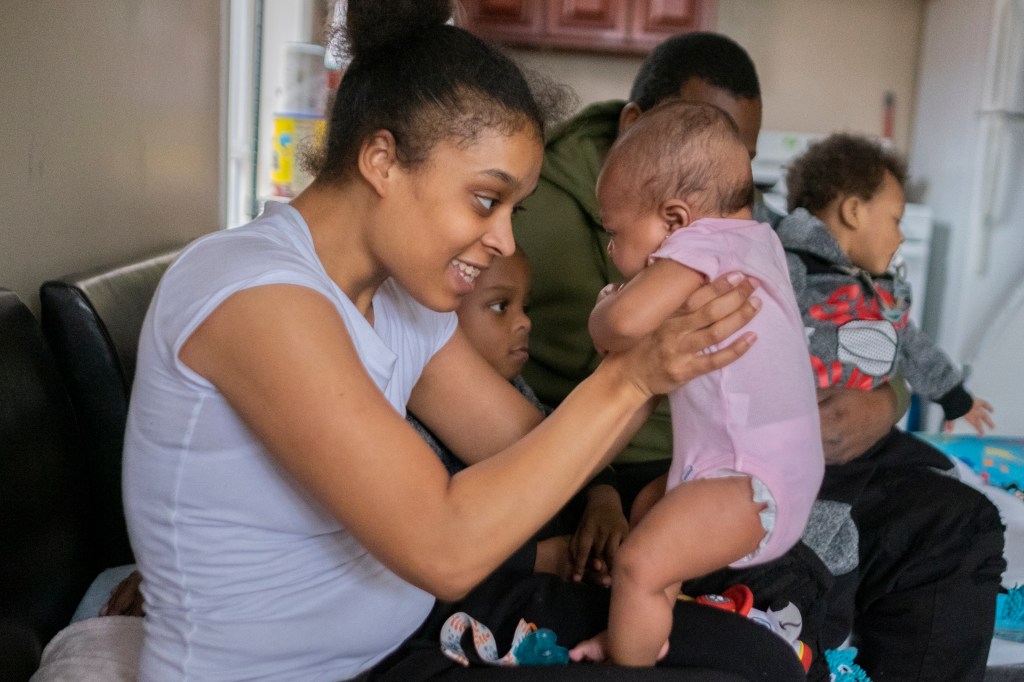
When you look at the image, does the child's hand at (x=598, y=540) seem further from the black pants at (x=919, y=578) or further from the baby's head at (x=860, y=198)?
the baby's head at (x=860, y=198)

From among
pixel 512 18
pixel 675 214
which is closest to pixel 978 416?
pixel 675 214

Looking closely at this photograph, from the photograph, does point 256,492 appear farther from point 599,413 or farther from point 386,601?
point 599,413

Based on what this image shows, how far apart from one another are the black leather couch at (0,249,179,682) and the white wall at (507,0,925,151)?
385 cm

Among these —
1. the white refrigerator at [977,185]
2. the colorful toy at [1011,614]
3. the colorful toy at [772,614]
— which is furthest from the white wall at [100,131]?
the white refrigerator at [977,185]

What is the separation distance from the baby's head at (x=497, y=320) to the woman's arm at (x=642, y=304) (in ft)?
1.43

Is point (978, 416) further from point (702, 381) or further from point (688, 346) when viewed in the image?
point (688, 346)

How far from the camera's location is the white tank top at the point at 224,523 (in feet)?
3.30

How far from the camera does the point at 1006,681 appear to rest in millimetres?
1914

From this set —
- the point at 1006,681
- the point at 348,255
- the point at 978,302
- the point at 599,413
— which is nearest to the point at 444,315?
the point at 348,255

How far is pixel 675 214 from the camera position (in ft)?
4.38

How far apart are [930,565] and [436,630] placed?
3.20 feet

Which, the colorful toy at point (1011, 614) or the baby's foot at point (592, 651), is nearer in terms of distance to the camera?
the baby's foot at point (592, 651)

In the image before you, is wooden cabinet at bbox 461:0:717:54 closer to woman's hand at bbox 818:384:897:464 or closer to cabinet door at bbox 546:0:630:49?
cabinet door at bbox 546:0:630:49

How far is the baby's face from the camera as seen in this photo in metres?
1.35
